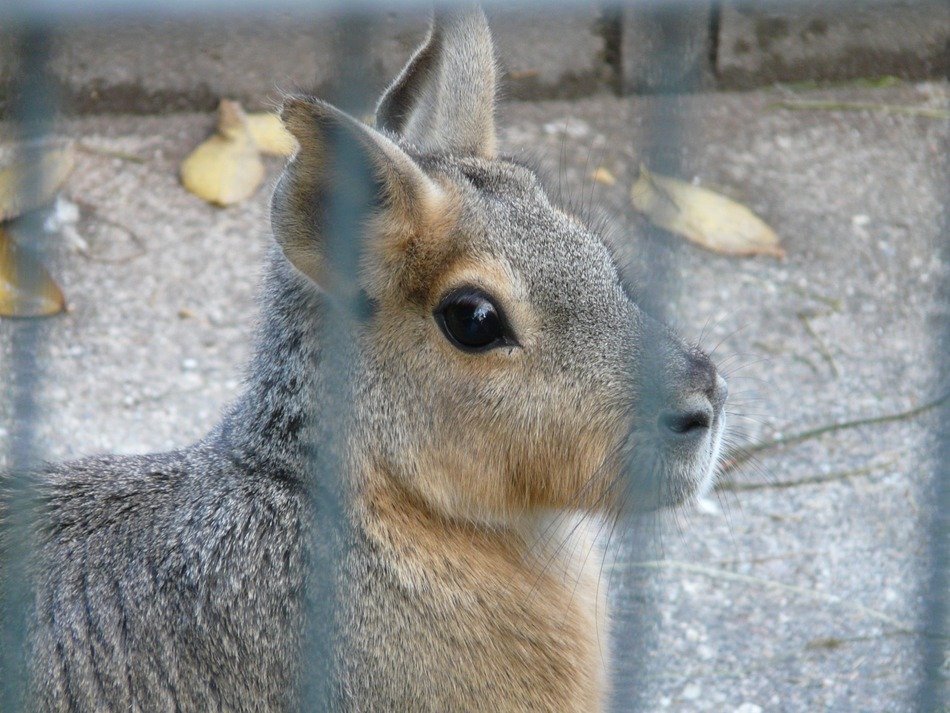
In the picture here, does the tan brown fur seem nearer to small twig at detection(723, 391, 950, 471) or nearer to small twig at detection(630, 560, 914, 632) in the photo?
small twig at detection(630, 560, 914, 632)

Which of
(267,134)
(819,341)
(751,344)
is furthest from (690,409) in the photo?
(267,134)

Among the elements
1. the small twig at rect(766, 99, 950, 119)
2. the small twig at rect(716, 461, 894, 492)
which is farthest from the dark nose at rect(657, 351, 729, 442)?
the small twig at rect(766, 99, 950, 119)

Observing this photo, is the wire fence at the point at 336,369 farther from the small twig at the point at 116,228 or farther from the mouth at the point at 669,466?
the small twig at the point at 116,228

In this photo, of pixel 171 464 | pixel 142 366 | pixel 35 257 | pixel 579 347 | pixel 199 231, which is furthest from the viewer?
pixel 199 231

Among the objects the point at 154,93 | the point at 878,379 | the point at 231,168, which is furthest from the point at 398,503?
the point at 154,93

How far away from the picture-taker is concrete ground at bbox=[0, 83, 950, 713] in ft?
12.1

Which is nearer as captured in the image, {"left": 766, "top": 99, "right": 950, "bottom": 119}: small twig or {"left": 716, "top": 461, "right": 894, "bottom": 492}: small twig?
{"left": 716, "top": 461, "right": 894, "bottom": 492}: small twig

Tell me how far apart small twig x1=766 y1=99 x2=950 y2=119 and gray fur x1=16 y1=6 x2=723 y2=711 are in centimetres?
355

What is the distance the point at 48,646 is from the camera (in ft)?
8.57

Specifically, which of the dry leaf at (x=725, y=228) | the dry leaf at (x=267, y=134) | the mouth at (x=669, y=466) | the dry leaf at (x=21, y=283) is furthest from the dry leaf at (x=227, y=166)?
the mouth at (x=669, y=466)

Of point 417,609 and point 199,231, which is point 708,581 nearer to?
point 417,609

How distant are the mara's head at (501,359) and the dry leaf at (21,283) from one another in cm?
163

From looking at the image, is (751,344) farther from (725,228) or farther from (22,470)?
(22,470)

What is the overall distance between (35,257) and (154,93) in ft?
6.82
